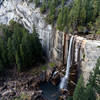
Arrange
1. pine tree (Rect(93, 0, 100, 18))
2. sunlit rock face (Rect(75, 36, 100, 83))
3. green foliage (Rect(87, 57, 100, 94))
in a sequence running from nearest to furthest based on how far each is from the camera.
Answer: green foliage (Rect(87, 57, 100, 94)) → sunlit rock face (Rect(75, 36, 100, 83)) → pine tree (Rect(93, 0, 100, 18))

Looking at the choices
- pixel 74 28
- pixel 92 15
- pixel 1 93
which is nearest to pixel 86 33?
pixel 74 28

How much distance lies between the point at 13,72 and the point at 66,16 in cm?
2154

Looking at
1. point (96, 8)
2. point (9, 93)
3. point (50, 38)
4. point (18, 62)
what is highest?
point (96, 8)

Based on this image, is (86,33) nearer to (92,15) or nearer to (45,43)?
(92,15)

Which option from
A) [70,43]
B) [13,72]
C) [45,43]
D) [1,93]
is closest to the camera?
[1,93]

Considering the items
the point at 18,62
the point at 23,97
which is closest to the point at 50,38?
the point at 18,62

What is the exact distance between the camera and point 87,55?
2359 cm

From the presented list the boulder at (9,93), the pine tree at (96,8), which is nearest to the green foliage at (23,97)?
the boulder at (9,93)

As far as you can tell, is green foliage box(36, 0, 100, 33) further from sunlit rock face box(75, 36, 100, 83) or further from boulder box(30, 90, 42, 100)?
boulder box(30, 90, 42, 100)

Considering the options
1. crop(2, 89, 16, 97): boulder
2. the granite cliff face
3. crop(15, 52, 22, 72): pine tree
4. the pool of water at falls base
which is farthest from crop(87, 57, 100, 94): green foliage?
crop(15, 52, 22, 72): pine tree

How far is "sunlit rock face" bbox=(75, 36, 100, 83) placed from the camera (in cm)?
2299

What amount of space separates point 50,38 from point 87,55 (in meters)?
13.8

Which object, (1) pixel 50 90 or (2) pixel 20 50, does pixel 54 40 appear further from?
(1) pixel 50 90

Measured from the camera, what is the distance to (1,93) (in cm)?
2745
